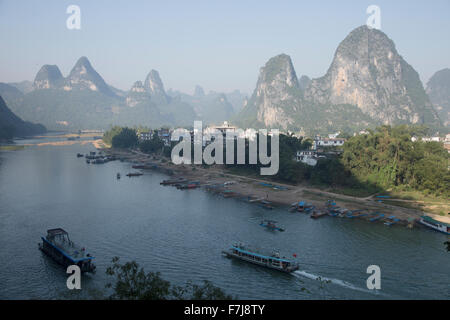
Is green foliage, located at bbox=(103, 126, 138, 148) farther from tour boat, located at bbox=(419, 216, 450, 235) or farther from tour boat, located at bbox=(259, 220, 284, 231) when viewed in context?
tour boat, located at bbox=(419, 216, 450, 235)

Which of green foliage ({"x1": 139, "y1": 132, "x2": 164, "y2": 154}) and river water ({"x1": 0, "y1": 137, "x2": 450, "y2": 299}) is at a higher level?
green foliage ({"x1": 139, "y1": 132, "x2": 164, "y2": 154})

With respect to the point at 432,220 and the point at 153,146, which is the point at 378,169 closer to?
the point at 432,220

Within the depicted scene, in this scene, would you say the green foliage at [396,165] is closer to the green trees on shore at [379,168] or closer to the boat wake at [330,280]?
the green trees on shore at [379,168]

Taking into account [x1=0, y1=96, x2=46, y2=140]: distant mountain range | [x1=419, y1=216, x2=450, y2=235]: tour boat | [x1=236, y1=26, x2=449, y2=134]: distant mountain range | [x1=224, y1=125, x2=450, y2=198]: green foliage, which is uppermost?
[x1=236, y1=26, x2=449, y2=134]: distant mountain range

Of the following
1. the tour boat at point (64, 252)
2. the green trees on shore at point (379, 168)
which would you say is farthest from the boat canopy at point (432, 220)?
the tour boat at point (64, 252)

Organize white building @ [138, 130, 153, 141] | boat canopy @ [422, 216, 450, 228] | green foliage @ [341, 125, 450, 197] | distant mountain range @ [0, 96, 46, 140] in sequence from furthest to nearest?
distant mountain range @ [0, 96, 46, 140]
white building @ [138, 130, 153, 141]
green foliage @ [341, 125, 450, 197]
boat canopy @ [422, 216, 450, 228]

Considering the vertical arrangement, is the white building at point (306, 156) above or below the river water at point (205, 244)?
above

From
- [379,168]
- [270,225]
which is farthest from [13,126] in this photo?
[379,168]

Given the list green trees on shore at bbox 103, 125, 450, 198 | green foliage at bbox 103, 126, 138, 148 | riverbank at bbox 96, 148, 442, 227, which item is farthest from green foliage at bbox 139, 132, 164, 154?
green trees on shore at bbox 103, 125, 450, 198
